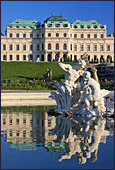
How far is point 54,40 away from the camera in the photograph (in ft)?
272

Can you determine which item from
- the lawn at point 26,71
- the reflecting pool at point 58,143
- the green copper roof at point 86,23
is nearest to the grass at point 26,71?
the lawn at point 26,71

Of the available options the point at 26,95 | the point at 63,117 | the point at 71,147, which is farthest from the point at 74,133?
the point at 26,95

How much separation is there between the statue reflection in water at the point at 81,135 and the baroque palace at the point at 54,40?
236 feet

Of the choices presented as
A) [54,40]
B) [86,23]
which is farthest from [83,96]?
[86,23]

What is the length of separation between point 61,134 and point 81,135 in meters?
0.48

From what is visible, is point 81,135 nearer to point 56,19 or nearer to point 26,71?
point 26,71

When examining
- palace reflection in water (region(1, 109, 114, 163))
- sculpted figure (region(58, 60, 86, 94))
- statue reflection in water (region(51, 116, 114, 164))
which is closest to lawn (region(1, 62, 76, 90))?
sculpted figure (region(58, 60, 86, 94))

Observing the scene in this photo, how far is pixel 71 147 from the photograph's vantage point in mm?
7281

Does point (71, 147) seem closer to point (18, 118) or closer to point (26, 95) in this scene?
point (18, 118)

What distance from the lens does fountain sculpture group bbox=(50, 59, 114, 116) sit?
11.2 meters

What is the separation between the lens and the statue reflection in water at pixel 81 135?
6879mm

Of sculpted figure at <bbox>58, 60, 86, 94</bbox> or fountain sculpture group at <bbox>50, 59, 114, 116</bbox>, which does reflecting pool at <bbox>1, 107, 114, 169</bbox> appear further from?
sculpted figure at <bbox>58, 60, 86, 94</bbox>

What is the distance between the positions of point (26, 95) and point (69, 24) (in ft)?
206

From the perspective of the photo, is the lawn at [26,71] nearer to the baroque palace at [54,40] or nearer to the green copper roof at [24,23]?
the baroque palace at [54,40]
